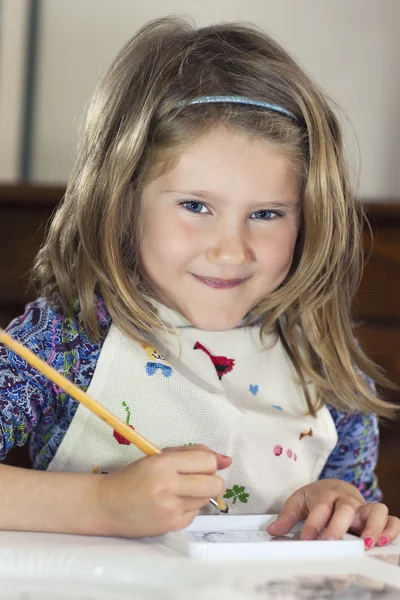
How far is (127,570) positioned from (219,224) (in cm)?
45

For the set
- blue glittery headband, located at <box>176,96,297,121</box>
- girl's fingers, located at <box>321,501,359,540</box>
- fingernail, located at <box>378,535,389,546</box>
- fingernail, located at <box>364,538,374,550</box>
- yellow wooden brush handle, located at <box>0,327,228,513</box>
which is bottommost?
fingernail, located at <box>378,535,389,546</box>

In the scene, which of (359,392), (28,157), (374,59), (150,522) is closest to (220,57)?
(359,392)

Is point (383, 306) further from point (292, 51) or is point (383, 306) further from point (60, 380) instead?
point (60, 380)

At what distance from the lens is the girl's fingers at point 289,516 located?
801 mm

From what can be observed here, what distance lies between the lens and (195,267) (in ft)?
3.26

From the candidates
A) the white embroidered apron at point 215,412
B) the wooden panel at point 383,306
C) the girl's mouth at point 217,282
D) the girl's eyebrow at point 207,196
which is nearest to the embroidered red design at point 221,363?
the white embroidered apron at point 215,412

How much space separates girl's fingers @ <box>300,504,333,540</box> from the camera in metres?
0.79

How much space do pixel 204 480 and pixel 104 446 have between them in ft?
0.99

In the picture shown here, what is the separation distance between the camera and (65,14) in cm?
208

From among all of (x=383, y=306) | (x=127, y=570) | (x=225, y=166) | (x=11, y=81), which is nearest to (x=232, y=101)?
(x=225, y=166)

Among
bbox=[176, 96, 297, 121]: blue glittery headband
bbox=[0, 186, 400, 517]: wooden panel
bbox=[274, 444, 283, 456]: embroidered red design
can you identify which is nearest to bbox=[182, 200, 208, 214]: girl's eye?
bbox=[176, 96, 297, 121]: blue glittery headband

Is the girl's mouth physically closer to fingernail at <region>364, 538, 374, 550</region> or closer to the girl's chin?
the girl's chin

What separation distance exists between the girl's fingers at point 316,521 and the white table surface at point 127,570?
7cm

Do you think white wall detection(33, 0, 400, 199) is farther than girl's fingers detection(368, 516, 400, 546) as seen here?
Yes
